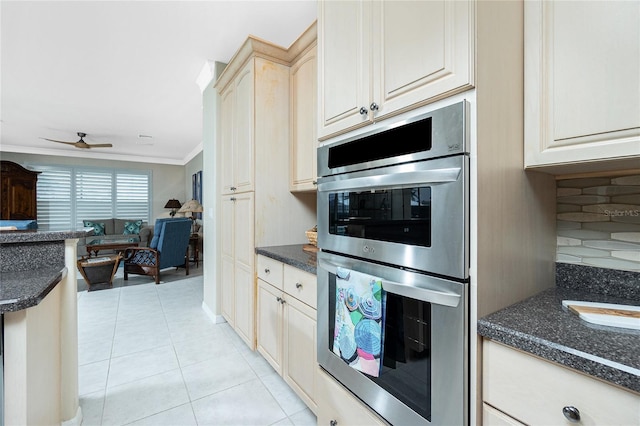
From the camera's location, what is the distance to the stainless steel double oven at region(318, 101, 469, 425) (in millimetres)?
Result: 813

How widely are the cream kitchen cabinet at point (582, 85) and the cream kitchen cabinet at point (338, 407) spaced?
1.07m

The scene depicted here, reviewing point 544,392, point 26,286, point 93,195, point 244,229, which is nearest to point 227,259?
point 244,229

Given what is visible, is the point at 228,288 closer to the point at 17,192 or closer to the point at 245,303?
the point at 245,303

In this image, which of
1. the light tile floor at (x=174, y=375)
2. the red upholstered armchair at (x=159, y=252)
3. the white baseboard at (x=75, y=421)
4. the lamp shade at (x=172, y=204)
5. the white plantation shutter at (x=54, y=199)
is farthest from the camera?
the lamp shade at (x=172, y=204)

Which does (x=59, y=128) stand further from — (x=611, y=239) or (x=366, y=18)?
(x=611, y=239)

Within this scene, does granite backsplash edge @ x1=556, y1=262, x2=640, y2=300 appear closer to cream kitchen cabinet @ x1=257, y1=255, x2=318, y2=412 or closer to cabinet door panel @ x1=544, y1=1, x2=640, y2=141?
cabinet door panel @ x1=544, y1=1, x2=640, y2=141

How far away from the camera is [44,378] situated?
125 cm

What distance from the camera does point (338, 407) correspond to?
1265mm

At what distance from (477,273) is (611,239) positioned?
676 mm

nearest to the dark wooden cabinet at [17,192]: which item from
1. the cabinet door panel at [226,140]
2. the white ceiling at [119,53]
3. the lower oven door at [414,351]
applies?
the white ceiling at [119,53]

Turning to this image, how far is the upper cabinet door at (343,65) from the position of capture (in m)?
1.13

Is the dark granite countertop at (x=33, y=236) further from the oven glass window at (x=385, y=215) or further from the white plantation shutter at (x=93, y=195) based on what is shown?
the white plantation shutter at (x=93, y=195)

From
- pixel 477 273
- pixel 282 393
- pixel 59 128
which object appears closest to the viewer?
pixel 477 273

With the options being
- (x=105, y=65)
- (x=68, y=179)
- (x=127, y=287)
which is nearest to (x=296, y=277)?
(x=105, y=65)
